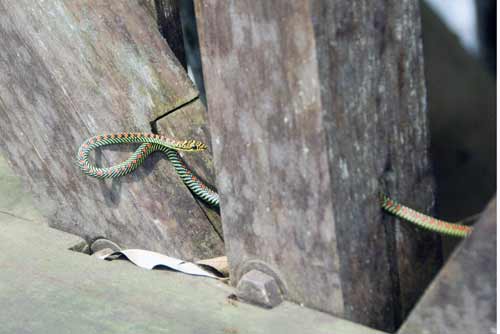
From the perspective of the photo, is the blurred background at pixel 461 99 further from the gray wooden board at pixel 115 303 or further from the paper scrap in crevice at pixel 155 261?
the gray wooden board at pixel 115 303

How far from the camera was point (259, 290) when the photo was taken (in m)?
2.28

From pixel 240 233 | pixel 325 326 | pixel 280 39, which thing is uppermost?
pixel 280 39

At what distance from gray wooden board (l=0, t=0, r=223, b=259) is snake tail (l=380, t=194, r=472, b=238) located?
0.65 meters

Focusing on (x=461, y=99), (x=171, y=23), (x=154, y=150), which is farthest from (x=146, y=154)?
(x=461, y=99)

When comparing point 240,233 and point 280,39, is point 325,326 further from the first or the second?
point 280,39

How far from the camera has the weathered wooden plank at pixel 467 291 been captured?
1.81 m

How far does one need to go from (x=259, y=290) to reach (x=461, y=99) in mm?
4304

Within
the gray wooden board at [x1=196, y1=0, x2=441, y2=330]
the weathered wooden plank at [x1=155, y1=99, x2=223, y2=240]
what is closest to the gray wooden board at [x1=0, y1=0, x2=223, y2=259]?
the weathered wooden plank at [x1=155, y1=99, x2=223, y2=240]

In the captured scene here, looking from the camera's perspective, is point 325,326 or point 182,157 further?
point 182,157

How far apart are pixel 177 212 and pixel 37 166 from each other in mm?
597

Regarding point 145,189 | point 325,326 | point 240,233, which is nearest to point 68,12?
point 145,189

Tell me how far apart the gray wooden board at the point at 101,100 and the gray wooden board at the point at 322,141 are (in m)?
0.36

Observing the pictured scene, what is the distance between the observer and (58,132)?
2.84 meters

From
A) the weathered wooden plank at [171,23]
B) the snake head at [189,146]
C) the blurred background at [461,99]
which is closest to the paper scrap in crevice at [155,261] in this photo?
the snake head at [189,146]
